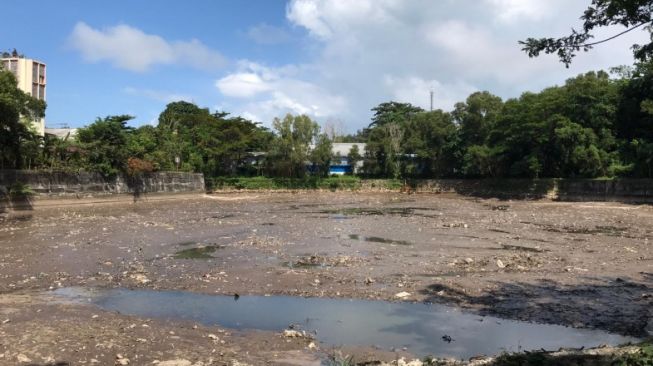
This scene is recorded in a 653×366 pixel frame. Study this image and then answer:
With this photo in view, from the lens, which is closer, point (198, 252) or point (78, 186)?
point (198, 252)

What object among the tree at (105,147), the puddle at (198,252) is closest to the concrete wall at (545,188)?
the tree at (105,147)

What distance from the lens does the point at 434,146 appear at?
66.9 m

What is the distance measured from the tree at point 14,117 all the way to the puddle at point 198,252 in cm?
1771

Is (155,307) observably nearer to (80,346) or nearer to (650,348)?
(80,346)

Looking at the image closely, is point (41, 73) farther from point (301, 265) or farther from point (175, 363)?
point (175, 363)

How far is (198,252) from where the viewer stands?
1878cm

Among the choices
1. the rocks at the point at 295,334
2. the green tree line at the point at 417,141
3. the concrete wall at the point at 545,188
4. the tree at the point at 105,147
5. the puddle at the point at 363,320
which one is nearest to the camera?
the puddle at the point at 363,320

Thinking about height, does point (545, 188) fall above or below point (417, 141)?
below

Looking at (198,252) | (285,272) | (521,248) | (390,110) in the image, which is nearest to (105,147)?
(198,252)

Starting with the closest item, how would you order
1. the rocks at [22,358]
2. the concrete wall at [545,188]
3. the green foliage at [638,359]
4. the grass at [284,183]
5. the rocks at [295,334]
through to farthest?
1. the green foliage at [638,359]
2. the rocks at [22,358]
3. the rocks at [295,334]
4. the concrete wall at [545,188]
5. the grass at [284,183]

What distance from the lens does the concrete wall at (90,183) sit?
35.6 m

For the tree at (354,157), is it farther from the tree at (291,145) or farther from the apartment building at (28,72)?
the apartment building at (28,72)

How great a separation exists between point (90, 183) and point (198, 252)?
27.3 metres

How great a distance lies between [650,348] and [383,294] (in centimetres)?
672
